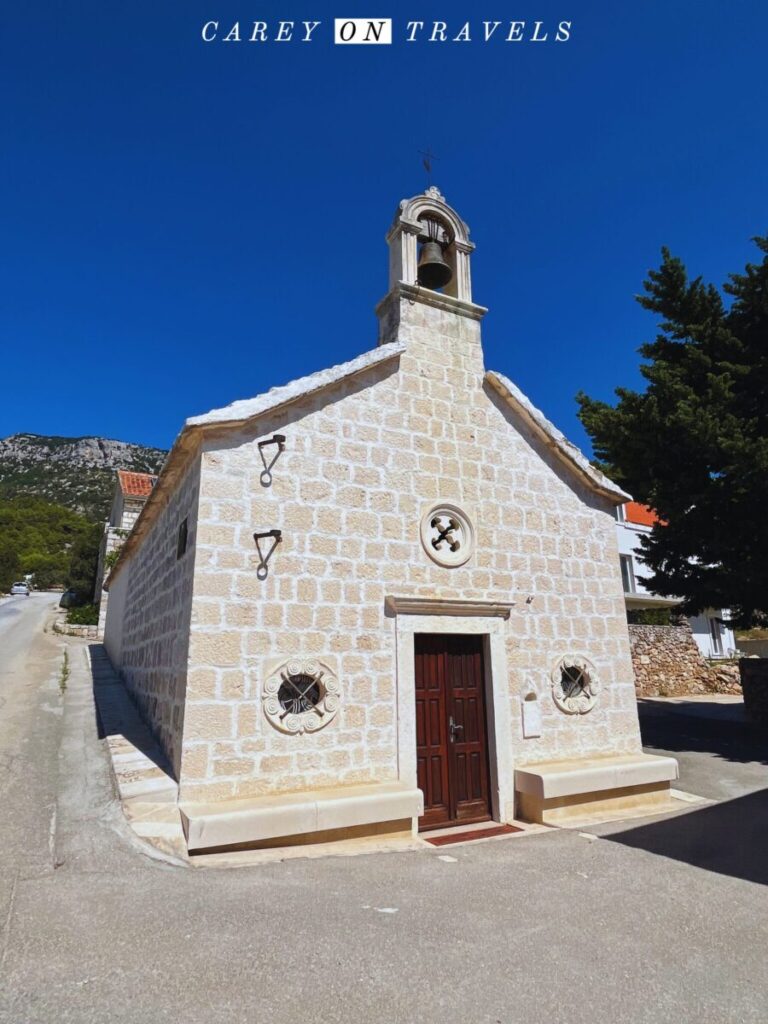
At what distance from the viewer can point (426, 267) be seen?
8.70 metres

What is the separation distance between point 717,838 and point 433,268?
820 centimetres

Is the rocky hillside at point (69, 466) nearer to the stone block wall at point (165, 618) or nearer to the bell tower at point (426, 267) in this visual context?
the stone block wall at point (165, 618)

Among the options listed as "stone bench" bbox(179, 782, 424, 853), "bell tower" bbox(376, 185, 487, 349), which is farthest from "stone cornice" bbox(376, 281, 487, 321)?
"stone bench" bbox(179, 782, 424, 853)

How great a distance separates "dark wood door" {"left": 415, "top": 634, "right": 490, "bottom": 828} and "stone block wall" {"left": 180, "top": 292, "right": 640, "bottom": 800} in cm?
46

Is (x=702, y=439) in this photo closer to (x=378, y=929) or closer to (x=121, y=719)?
(x=378, y=929)

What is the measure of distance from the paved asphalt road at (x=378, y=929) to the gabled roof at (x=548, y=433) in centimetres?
476

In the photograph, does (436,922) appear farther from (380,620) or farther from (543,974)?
(380,620)

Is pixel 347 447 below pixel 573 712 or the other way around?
the other way around

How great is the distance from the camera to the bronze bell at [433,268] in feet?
28.2

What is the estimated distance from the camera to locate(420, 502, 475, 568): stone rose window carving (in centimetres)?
724

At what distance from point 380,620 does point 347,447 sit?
2.11 metres

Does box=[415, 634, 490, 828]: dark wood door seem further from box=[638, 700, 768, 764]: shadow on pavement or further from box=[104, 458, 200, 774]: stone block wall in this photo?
box=[638, 700, 768, 764]: shadow on pavement

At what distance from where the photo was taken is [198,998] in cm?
292

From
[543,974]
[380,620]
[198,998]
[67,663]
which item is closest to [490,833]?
[380,620]
